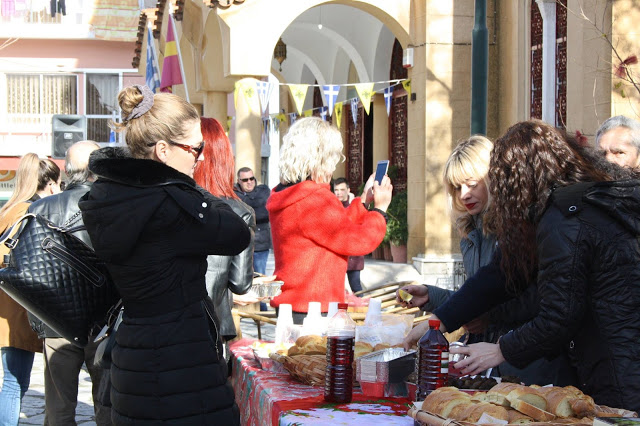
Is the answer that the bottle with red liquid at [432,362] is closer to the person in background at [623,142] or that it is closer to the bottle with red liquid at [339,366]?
the bottle with red liquid at [339,366]

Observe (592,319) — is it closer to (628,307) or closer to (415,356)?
(628,307)

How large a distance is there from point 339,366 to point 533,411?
898mm

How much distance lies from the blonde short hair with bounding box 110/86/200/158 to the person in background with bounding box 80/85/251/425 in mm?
198

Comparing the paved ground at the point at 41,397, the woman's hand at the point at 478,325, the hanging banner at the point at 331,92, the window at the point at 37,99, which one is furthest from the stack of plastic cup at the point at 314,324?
the window at the point at 37,99

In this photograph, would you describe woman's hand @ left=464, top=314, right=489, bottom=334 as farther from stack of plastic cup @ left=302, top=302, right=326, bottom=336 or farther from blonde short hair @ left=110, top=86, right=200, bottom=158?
blonde short hair @ left=110, top=86, right=200, bottom=158

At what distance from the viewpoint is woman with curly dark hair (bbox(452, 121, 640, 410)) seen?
299 cm

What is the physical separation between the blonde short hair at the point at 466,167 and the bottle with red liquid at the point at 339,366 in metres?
1.00

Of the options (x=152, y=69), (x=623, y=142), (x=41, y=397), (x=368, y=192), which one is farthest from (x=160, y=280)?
(x=152, y=69)

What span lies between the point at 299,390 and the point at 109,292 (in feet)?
2.60

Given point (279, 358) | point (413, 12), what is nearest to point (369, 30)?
point (413, 12)

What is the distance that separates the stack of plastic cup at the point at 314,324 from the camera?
4.21 metres

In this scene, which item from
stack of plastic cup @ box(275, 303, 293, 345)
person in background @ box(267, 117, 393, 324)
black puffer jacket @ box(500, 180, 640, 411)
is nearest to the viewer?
black puffer jacket @ box(500, 180, 640, 411)

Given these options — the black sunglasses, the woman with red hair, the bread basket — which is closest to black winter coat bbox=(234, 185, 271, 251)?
the woman with red hair

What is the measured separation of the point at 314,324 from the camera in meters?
4.23
